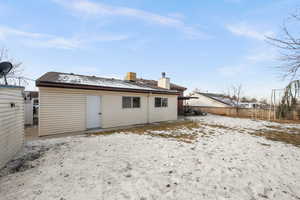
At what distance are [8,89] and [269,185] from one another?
683 cm

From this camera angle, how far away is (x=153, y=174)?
2.93m

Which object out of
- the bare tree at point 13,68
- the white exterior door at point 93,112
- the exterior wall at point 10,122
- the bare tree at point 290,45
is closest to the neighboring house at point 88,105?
the white exterior door at point 93,112

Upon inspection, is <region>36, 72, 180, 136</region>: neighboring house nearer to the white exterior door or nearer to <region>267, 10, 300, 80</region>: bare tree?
the white exterior door

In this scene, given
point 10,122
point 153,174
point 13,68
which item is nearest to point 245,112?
point 153,174

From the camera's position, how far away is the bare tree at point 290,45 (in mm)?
3531

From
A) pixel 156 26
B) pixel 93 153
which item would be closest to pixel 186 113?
pixel 156 26

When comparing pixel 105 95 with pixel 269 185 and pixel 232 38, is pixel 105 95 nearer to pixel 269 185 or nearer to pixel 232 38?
pixel 269 185

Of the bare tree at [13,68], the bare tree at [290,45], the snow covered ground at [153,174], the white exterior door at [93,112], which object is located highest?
the bare tree at [13,68]

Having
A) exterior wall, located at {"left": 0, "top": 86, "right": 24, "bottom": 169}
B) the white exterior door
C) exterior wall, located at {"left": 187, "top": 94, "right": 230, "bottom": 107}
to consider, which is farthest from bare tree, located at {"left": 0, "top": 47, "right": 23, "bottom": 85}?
exterior wall, located at {"left": 187, "top": 94, "right": 230, "bottom": 107}

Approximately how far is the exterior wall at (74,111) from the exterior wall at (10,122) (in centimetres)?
202

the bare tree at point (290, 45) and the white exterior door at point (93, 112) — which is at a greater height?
the bare tree at point (290, 45)

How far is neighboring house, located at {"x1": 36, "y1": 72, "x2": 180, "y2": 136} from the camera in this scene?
6.49m

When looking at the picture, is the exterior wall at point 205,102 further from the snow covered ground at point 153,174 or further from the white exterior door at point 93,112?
the white exterior door at point 93,112

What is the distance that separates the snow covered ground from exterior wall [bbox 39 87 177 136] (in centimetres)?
216
